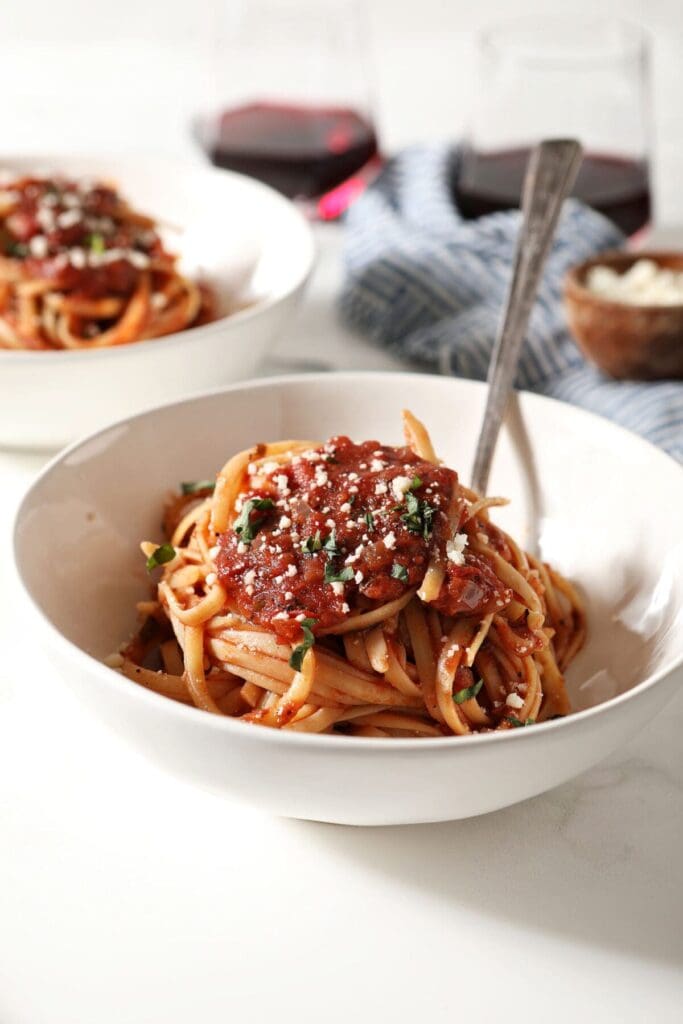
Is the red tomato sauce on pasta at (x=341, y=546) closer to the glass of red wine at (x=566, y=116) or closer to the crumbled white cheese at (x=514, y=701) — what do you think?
the crumbled white cheese at (x=514, y=701)

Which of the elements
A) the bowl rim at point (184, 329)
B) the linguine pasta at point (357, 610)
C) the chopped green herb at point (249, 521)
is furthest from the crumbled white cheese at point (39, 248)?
the chopped green herb at point (249, 521)

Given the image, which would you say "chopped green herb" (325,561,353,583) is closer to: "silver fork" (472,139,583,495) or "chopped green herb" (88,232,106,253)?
"silver fork" (472,139,583,495)

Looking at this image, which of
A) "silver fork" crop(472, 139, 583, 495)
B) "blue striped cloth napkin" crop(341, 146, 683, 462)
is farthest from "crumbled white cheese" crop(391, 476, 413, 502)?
"blue striped cloth napkin" crop(341, 146, 683, 462)

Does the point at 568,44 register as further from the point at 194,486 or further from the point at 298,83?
the point at 194,486

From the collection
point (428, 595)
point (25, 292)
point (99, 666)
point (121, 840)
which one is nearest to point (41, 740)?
point (121, 840)

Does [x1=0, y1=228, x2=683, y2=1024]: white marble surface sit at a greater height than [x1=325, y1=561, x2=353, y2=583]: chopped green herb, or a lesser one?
lesser

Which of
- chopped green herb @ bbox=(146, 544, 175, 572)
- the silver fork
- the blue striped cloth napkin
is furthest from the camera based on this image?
the blue striped cloth napkin
